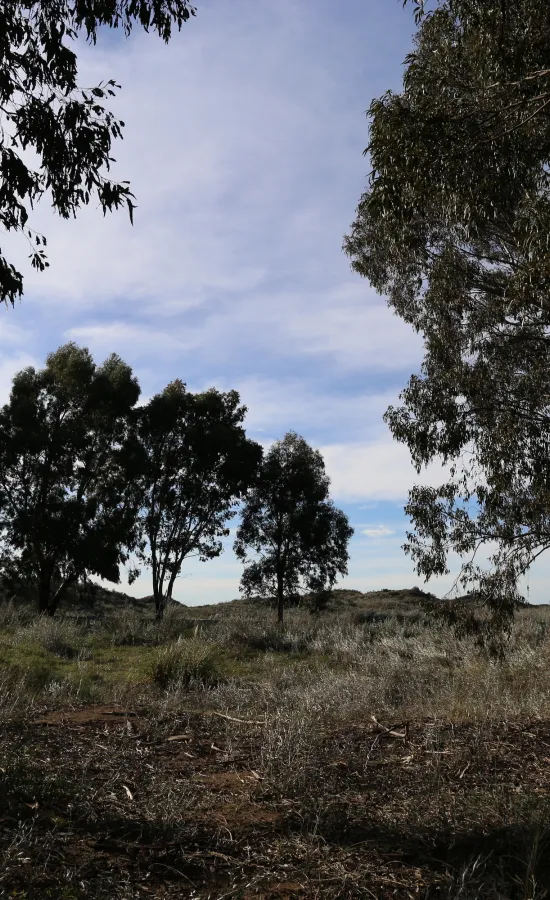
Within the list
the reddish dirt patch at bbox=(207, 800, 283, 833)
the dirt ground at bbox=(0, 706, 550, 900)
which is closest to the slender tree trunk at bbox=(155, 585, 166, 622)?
the dirt ground at bbox=(0, 706, 550, 900)

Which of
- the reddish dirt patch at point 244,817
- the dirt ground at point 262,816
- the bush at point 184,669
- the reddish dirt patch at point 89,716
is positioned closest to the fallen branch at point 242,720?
the dirt ground at point 262,816

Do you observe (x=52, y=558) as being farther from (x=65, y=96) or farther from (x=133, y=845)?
(x=133, y=845)

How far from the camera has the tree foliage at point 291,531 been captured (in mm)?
27766

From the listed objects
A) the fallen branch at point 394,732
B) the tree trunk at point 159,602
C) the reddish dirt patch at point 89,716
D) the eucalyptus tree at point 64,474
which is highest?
the eucalyptus tree at point 64,474

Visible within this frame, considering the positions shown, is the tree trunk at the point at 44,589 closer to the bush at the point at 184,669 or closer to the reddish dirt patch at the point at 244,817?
the bush at the point at 184,669

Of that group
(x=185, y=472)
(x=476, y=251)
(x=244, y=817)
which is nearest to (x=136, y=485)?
(x=185, y=472)

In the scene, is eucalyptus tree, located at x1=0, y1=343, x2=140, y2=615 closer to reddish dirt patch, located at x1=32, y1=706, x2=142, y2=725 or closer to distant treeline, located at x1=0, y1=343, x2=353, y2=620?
distant treeline, located at x1=0, y1=343, x2=353, y2=620

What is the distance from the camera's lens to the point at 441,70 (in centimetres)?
924

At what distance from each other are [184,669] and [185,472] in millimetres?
17535

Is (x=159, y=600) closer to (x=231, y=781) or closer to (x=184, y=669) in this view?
(x=184, y=669)

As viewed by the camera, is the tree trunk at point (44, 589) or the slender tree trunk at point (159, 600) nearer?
the tree trunk at point (44, 589)

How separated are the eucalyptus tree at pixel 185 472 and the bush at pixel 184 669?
15634 millimetres

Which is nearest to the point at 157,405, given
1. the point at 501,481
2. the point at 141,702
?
the point at 501,481

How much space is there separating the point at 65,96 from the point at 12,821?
5.78m
